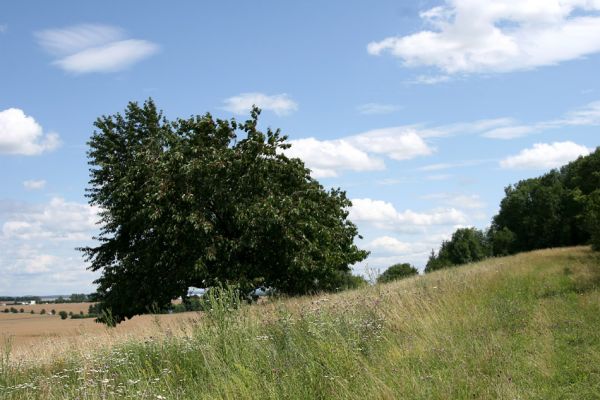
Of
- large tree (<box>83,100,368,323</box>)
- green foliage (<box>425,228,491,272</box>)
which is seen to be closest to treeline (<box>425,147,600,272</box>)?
green foliage (<box>425,228,491,272</box>)

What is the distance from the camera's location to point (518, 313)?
1160cm

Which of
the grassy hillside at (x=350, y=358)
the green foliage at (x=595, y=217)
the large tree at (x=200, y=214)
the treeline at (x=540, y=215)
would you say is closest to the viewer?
the grassy hillside at (x=350, y=358)

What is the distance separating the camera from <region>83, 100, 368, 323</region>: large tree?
82.8 ft

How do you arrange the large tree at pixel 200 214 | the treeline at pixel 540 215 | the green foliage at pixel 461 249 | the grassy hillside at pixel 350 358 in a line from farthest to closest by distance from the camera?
1. the green foliage at pixel 461 249
2. the treeline at pixel 540 215
3. the large tree at pixel 200 214
4. the grassy hillside at pixel 350 358

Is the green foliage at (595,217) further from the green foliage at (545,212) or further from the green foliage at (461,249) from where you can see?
the green foliage at (461,249)

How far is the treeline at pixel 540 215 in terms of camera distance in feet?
236

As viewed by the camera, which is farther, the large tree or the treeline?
the treeline

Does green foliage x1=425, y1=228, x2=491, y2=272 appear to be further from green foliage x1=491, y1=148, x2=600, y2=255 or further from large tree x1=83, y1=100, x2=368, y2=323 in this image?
large tree x1=83, y1=100, x2=368, y2=323

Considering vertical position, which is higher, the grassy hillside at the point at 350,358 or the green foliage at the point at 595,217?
the green foliage at the point at 595,217

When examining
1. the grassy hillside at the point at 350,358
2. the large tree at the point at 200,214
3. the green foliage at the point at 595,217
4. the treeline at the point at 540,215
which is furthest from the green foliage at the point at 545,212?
the grassy hillside at the point at 350,358

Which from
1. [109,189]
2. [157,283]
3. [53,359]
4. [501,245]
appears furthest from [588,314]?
[501,245]

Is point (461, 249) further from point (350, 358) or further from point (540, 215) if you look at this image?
point (350, 358)

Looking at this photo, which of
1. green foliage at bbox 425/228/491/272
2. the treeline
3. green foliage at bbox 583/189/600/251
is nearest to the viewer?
green foliage at bbox 583/189/600/251

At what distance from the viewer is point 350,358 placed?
7121 mm
